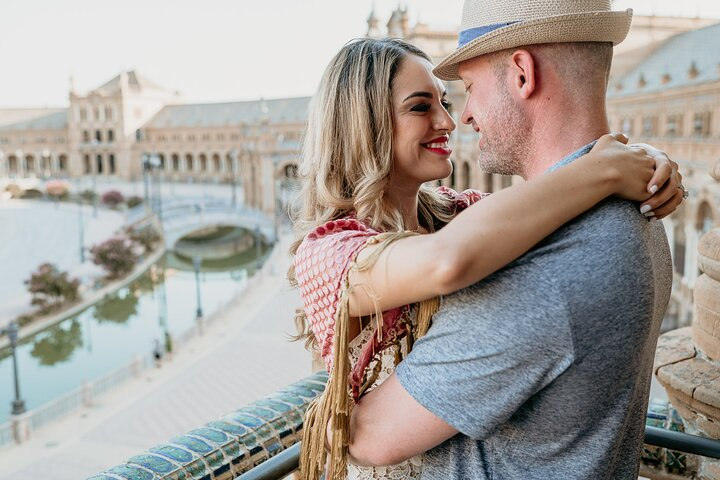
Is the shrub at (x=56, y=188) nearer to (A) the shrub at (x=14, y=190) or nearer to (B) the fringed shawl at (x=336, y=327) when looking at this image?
(A) the shrub at (x=14, y=190)

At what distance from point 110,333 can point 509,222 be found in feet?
83.4

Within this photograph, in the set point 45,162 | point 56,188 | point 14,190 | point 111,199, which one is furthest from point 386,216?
point 45,162

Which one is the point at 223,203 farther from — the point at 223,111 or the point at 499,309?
the point at 499,309

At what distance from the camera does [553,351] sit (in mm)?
1227

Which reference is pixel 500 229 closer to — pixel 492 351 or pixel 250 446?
pixel 492 351

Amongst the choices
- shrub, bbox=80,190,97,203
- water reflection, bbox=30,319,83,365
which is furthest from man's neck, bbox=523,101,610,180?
shrub, bbox=80,190,97,203

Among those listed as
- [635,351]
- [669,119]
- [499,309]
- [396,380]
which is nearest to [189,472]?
[396,380]

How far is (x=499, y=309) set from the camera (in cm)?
126

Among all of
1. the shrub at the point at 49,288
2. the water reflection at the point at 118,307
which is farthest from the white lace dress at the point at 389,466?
the shrub at the point at 49,288

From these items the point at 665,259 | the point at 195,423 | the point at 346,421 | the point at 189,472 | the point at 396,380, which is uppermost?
the point at 665,259

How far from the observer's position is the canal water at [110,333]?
19.9 metres

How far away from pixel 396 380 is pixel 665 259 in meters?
0.65

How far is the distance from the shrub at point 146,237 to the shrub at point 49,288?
10559 millimetres

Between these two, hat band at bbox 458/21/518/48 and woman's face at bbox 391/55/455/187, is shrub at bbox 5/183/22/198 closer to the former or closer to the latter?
woman's face at bbox 391/55/455/187
